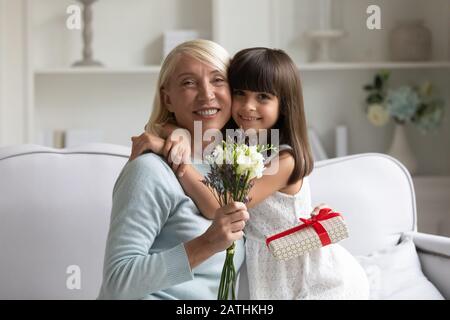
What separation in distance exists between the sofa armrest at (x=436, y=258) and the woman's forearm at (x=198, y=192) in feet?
2.11

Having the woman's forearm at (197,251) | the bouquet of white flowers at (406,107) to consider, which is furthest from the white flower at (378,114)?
the woman's forearm at (197,251)

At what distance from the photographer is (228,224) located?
3.35 ft

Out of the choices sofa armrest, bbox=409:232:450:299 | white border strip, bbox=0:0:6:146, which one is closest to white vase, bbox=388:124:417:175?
sofa armrest, bbox=409:232:450:299

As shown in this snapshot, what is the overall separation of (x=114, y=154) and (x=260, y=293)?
50 cm

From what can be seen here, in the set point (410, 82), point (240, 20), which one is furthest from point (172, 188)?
point (410, 82)

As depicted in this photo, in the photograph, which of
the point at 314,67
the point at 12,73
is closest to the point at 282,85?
the point at 314,67

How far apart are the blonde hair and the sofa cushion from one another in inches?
25.6

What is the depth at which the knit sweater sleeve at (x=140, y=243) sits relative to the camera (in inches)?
44.8

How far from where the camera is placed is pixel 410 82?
331 cm

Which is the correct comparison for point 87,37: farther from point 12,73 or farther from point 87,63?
point 12,73

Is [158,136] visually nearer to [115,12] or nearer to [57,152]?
[57,152]

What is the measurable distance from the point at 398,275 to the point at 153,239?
723 mm

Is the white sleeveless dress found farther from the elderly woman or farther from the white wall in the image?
the white wall

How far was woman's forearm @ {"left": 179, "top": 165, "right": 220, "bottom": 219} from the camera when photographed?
1.24m
